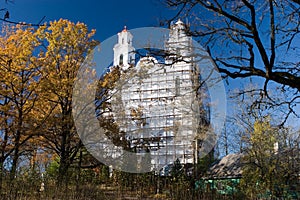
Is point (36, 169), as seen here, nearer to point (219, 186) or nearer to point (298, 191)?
point (219, 186)

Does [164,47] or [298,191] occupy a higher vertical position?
[164,47]

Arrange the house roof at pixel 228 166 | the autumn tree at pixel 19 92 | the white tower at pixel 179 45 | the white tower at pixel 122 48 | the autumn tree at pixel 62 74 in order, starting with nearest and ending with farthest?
the white tower at pixel 179 45
the white tower at pixel 122 48
the autumn tree at pixel 19 92
the autumn tree at pixel 62 74
the house roof at pixel 228 166

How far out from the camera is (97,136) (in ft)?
32.3

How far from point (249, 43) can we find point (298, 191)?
667 cm

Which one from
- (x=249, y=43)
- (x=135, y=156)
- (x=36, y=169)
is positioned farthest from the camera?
(x=135, y=156)

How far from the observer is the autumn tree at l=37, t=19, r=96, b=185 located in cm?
902

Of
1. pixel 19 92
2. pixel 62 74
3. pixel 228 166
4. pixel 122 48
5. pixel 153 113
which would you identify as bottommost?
pixel 228 166

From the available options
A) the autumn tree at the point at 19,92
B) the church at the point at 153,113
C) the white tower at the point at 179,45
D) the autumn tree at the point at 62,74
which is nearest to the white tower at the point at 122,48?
the church at the point at 153,113

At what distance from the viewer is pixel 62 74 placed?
30.8ft

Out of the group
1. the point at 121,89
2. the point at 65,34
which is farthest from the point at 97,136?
the point at 65,34

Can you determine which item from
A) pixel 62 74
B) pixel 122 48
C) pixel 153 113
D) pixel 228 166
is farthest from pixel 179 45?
pixel 228 166

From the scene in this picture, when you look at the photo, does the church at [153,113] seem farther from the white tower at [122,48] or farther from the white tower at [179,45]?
the white tower at [179,45]

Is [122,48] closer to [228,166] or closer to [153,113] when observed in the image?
[153,113]

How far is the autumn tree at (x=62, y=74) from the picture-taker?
9023 mm
